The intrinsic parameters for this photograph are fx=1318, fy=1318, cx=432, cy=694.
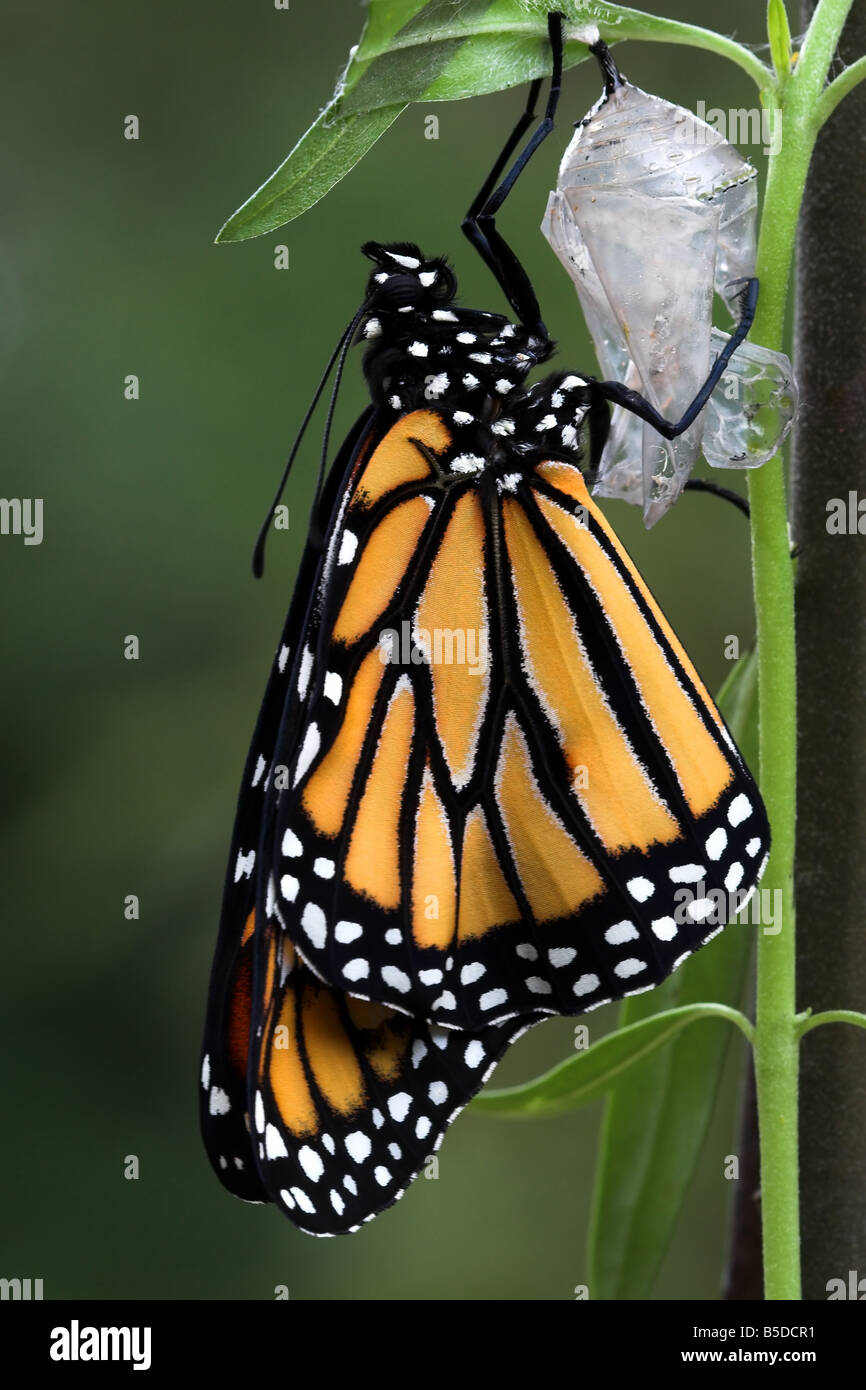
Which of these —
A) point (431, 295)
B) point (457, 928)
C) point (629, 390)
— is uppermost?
point (431, 295)

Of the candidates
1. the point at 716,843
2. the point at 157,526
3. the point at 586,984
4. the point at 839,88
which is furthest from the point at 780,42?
the point at 157,526

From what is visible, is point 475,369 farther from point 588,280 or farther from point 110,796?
point 110,796

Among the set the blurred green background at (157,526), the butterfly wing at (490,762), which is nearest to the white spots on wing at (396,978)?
the butterfly wing at (490,762)

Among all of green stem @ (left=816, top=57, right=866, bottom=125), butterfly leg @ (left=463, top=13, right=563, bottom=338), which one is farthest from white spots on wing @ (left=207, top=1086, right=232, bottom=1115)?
green stem @ (left=816, top=57, right=866, bottom=125)
